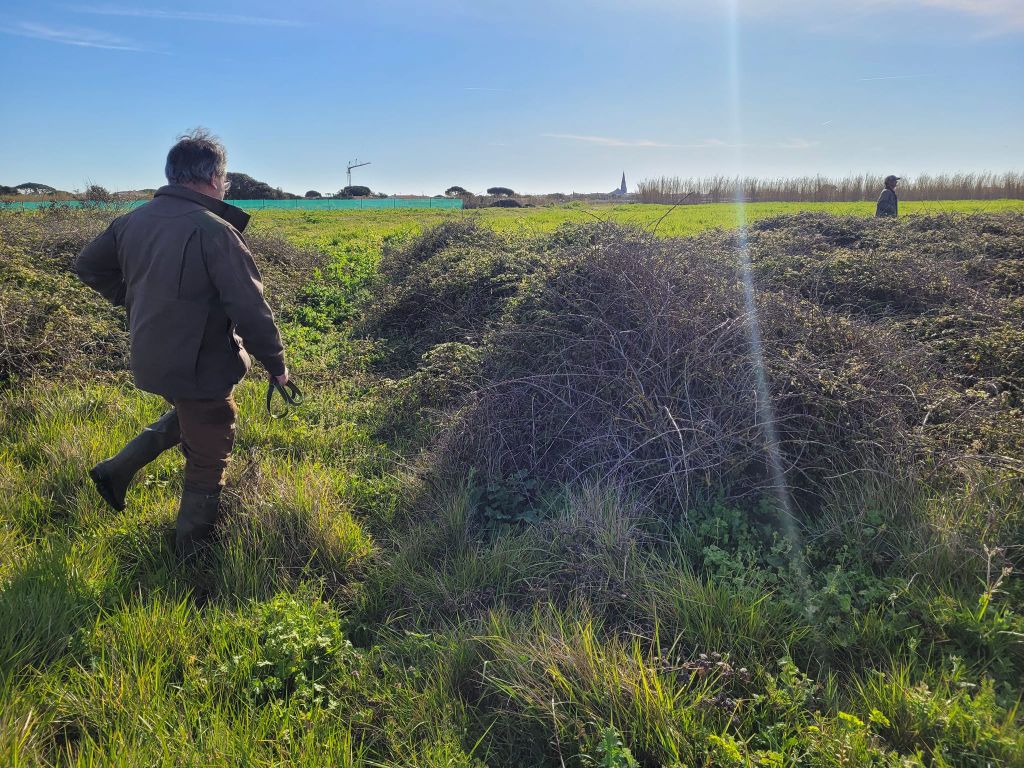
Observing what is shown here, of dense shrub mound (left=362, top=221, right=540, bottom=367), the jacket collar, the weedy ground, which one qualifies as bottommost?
the weedy ground

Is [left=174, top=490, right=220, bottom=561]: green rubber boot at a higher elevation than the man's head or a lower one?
lower

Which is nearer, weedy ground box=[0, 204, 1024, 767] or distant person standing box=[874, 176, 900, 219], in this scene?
weedy ground box=[0, 204, 1024, 767]

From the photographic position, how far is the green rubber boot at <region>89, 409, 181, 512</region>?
3584 millimetres

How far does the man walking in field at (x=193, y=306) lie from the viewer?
3152mm

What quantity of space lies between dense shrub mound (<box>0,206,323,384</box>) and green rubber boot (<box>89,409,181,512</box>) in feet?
9.55

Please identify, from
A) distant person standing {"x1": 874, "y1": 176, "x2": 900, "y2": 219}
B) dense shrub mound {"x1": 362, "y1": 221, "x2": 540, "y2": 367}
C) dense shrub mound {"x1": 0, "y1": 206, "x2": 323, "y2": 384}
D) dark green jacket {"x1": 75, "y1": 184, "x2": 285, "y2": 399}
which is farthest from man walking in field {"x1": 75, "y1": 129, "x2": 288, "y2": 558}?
distant person standing {"x1": 874, "y1": 176, "x2": 900, "y2": 219}

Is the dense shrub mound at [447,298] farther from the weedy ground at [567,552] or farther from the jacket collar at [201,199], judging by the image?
the jacket collar at [201,199]

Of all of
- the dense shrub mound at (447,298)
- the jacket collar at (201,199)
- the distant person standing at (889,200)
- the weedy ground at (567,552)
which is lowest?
the weedy ground at (567,552)

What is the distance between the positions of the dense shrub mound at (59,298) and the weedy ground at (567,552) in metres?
0.06

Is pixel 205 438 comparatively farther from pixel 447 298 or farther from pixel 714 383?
pixel 447 298

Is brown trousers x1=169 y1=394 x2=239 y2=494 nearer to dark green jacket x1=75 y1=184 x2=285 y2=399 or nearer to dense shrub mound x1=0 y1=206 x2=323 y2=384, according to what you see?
dark green jacket x1=75 y1=184 x2=285 y2=399

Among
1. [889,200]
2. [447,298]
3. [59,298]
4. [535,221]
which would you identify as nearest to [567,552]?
[447,298]

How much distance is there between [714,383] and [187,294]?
3339 millimetres

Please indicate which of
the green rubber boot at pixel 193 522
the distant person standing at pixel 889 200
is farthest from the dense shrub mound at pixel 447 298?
the distant person standing at pixel 889 200
